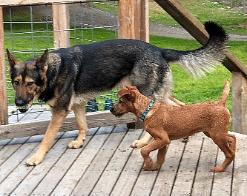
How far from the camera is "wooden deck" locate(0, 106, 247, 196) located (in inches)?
185

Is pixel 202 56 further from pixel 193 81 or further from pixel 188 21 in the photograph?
pixel 193 81

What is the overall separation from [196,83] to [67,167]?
644cm

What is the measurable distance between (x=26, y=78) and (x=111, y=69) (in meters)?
0.91

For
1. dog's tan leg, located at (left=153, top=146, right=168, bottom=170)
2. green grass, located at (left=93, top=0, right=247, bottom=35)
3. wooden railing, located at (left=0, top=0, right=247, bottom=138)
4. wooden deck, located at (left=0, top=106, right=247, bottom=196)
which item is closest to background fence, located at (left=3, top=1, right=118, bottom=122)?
wooden railing, located at (left=0, top=0, right=247, bottom=138)

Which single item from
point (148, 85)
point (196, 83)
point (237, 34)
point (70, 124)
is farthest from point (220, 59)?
point (237, 34)

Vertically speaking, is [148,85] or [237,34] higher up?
[148,85]

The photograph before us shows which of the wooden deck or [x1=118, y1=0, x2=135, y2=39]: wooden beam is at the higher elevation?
[x1=118, y1=0, x2=135, y2=39]: wooden beam

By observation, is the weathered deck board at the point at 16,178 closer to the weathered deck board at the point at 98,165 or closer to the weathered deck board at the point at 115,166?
the weathered deck board at the point at 98,165

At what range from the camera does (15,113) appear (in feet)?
23.5

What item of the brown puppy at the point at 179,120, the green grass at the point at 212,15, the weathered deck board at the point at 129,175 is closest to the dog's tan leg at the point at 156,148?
the brown puppy at the point at 179,120

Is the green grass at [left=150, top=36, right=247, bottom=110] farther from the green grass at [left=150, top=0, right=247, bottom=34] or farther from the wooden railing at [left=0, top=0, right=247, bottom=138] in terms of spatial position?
the green grass at [left=150, top=0, right=247, bottom=34]

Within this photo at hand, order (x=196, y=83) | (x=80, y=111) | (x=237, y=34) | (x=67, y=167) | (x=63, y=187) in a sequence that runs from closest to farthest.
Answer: (x=63, y=187)
(x=67, y=167)
(x=80, y=111)
(x=196, y=83)
(x=237, y=34)

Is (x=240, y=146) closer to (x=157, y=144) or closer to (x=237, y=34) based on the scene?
(x=157, y=144)

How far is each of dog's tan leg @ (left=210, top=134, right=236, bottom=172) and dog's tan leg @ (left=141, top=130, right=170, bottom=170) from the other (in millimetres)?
406
